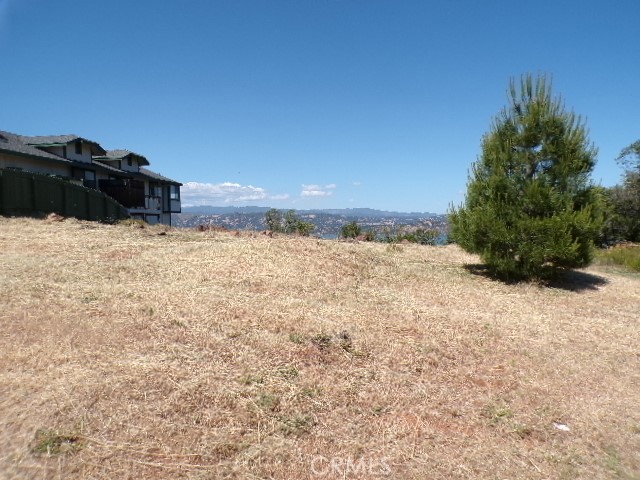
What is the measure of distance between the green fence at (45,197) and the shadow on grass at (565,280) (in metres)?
17.0

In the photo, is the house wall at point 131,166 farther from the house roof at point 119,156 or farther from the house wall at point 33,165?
the house wall at point 33,165

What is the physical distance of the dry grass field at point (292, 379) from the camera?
322 centimetres

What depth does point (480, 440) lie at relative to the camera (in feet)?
12.0

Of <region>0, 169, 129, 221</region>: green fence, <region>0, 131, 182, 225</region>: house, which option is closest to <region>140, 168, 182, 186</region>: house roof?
<region>0, 131, 182, 225</region>: house

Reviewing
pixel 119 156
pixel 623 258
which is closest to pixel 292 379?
pixel 623 258

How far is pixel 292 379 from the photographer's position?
4.43 metres

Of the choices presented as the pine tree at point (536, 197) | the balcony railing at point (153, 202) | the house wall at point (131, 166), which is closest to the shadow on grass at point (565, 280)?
the pine tree at point (536, 197)

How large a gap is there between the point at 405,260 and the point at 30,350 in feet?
33.5

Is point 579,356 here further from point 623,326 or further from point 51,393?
point 51,393

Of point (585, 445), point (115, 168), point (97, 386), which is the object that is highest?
point (115, 168)

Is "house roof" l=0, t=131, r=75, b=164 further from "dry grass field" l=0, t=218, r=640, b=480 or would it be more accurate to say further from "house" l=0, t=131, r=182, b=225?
"dry grass field" l=0, t=218, r=640, b=480

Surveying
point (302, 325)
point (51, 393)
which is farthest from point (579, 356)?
point (51, 393)

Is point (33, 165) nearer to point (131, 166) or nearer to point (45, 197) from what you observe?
point (45, 197)

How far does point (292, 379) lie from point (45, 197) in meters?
18.1
